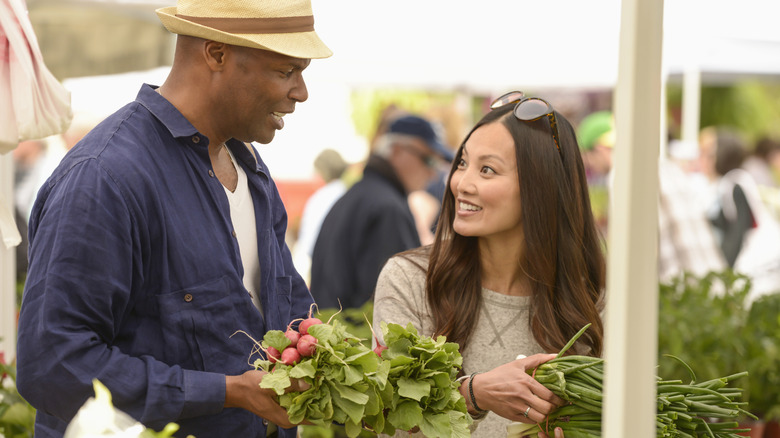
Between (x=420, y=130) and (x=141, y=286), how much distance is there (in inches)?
151

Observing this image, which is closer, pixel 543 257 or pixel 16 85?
pixel 16 85

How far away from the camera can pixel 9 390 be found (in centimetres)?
289

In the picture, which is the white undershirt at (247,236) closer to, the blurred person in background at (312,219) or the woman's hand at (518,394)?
the woman's hand at (518,394)

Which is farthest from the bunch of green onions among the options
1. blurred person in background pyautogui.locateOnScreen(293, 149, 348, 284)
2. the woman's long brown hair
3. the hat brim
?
blurred person in background pyautogui.locateOnScreen(293, 149, 348, 284)

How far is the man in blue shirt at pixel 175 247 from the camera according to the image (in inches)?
69.5

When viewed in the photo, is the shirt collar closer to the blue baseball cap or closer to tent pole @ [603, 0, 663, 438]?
tent pole @ [603, 0, 663, 438]

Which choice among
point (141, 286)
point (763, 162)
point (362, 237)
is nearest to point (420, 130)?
point (362, 237)

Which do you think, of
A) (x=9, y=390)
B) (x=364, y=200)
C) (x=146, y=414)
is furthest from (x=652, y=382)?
(x=364, y=200)

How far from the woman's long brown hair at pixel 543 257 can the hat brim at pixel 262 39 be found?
61 centimetres

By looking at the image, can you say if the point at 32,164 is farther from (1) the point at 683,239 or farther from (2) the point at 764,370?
(2) the point at 764,370

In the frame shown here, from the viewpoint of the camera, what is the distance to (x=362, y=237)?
4.72 metres

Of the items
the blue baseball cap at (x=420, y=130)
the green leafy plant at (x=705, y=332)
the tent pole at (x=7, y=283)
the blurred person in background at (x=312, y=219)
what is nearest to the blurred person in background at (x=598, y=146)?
the blue baseball cap at (x=420, y=130)

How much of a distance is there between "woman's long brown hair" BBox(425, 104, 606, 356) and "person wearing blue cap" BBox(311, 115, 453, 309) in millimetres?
2119

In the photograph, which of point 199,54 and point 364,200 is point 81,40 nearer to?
point 364,200
